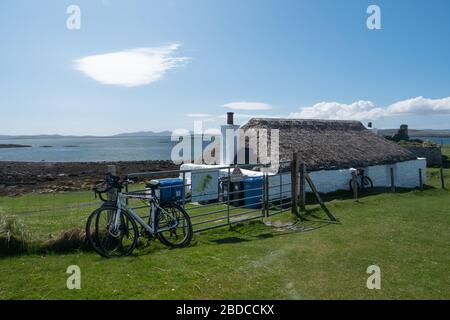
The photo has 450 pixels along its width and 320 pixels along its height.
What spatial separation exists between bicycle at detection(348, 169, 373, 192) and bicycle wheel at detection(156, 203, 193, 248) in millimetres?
14042

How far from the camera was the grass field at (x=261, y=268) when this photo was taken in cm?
487

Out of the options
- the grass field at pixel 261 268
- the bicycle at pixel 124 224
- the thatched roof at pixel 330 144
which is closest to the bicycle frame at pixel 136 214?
the bicycle at pixel 124 224

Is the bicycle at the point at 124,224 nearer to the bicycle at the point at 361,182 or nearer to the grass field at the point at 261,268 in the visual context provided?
the grass field at the point at 261,268

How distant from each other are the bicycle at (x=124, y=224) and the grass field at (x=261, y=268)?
0.27 m

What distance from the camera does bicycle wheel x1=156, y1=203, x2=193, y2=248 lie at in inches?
293

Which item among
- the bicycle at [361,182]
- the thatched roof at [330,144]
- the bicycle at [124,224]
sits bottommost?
the bicycle at [361,182]

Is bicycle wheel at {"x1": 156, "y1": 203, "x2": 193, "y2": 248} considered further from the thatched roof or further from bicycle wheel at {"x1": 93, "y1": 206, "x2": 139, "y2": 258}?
the thatched roof

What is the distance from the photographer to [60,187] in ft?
91.5

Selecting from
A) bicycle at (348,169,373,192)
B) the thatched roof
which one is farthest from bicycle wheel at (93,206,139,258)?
bicycle at (348,169,373,192)

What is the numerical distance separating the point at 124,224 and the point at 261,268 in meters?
2.79

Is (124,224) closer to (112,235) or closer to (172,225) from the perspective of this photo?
(112,235)
